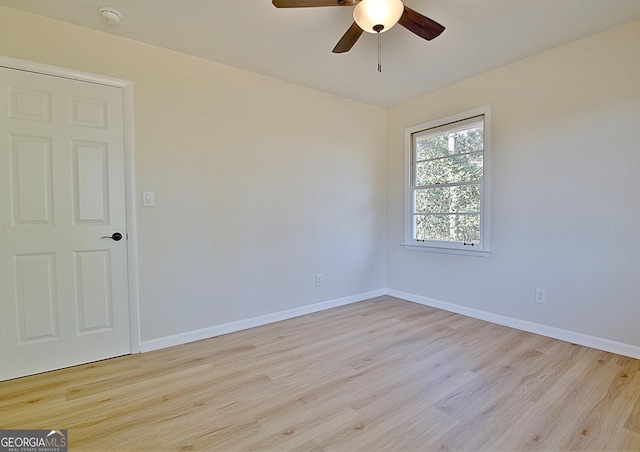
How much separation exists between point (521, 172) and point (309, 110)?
224 centimetres

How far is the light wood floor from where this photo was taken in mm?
1511

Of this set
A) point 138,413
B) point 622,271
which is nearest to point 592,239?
point 622,271

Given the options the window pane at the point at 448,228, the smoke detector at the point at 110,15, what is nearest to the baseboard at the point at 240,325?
the window pane at the point at 448,228

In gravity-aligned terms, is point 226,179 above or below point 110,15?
below

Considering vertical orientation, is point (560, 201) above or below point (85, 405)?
above

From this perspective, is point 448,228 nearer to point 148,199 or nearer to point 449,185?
point 449,185

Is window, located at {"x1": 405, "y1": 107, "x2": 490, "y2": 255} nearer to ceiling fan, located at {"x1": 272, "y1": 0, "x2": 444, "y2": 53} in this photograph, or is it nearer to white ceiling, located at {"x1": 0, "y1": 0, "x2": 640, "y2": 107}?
white ceiling, located at {"x1": 0, "y1": 0, "x2": 640, "y2": 107}

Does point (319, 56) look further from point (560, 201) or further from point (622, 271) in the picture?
point (622, 271)

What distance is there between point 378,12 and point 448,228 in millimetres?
2554

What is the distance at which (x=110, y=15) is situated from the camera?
82.5 inches

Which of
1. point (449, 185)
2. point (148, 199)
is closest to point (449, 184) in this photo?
point (449, 185)

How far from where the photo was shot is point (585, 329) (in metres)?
2.53

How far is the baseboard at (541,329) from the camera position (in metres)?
2.35

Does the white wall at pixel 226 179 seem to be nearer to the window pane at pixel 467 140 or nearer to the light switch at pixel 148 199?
the light switch at pixel 148 199
